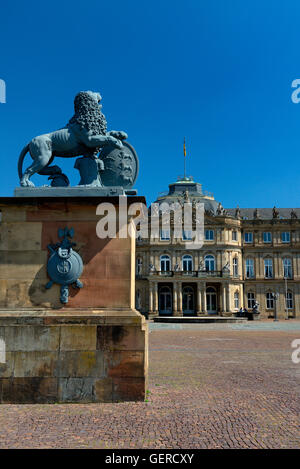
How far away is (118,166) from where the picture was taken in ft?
25.8

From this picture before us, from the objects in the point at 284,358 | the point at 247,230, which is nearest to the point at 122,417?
the point at 284,358

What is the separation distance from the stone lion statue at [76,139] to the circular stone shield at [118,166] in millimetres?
155

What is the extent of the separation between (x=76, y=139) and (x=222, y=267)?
49.4 m

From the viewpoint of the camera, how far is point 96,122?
7887mm

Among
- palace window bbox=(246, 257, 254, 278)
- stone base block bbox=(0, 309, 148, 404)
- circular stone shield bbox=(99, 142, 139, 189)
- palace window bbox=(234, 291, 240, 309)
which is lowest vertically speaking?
stone base block bbox=(0, 309, 148, 404)

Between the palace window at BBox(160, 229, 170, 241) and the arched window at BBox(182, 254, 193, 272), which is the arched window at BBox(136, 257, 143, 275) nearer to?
the palace window at BBox(160, 229, 170, 241)

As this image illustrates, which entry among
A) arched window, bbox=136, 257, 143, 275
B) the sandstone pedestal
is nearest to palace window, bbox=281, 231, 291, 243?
arched window, bbox=136, 257, 143, 275

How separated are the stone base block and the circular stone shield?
103 inches

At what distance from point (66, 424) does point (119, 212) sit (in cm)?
357

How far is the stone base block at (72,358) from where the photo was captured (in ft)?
21.6

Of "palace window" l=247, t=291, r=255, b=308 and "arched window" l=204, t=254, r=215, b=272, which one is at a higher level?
"arched window" l=204, t=254, r=215, b=272

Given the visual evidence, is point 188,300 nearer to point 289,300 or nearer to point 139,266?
point 139,266

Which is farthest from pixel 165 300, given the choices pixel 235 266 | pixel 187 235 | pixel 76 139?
pixel 76 139

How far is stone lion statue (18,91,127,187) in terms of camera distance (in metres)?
7.75
